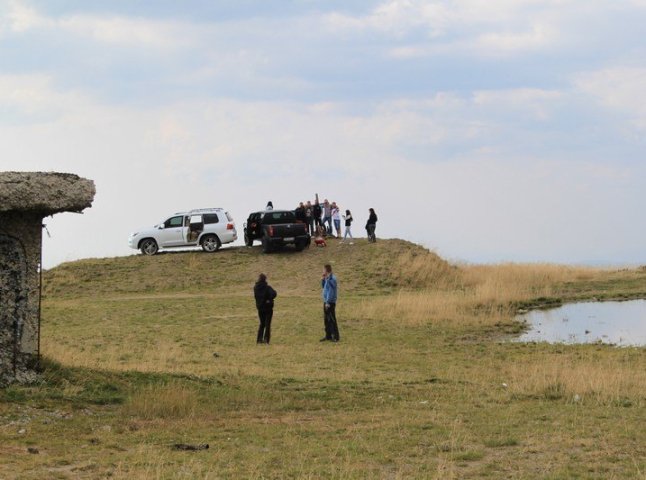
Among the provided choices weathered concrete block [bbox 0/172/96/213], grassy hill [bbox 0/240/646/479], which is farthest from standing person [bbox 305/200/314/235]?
weathered concrete block [bbox 0/172/96/213]

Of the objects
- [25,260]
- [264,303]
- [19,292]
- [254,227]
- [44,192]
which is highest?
[254,227]

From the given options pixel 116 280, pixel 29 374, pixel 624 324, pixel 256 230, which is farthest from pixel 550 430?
pixel 256 230

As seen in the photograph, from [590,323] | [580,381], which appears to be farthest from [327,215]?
[580,381]

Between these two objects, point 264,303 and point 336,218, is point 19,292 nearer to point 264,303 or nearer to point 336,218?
point 264,303

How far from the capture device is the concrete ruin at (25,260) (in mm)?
13258

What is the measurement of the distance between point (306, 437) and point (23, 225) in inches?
222

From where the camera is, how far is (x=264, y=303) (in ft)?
74.6

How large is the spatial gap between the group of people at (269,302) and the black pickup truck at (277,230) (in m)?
19.5

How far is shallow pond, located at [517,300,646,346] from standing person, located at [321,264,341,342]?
5.17 meters

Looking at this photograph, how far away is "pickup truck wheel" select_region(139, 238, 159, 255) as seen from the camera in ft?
146

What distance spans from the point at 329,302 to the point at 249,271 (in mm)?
18066

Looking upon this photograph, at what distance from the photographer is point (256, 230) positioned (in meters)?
45.5

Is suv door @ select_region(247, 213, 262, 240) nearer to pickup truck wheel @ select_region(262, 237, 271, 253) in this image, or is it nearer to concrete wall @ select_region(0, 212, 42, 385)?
pickup truck wheel @ select_region(262, 237, 271, 253)

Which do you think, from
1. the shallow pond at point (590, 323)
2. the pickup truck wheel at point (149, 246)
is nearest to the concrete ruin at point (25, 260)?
the shallow pond at point (590, 323)
